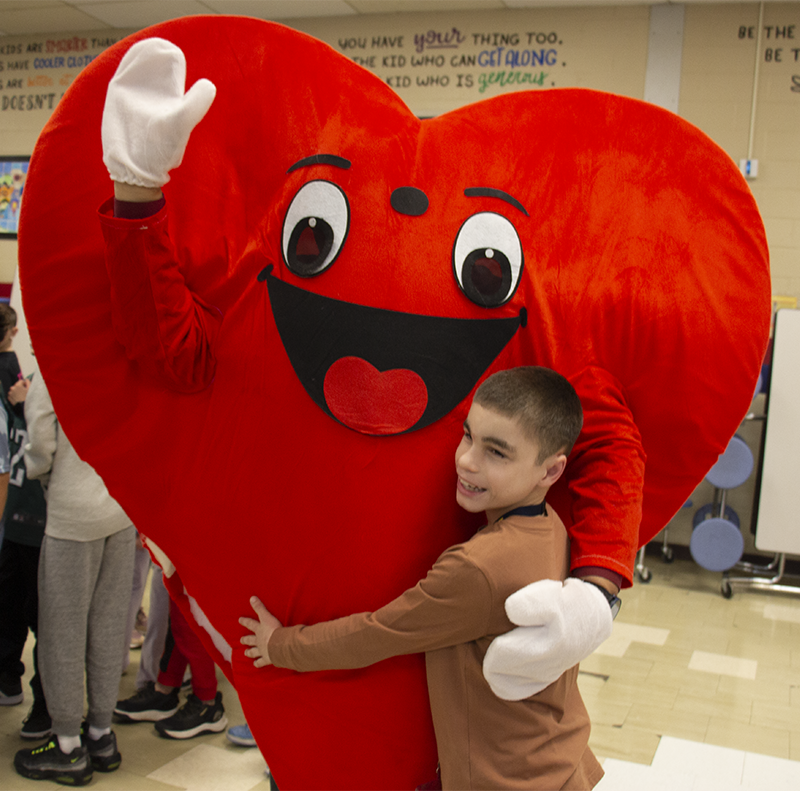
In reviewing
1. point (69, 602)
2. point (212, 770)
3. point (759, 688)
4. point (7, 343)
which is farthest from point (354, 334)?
point (759, 688)

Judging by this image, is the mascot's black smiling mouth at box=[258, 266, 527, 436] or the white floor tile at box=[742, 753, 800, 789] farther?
the white floor tile at box=[742, 753, 800, 789]

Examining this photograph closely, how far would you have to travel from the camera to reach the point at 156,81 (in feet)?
3.56

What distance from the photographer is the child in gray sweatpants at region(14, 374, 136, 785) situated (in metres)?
2.58

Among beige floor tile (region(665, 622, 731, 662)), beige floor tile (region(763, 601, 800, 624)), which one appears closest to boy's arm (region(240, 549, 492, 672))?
beige floor tile (region(665, 622, 731, 662))

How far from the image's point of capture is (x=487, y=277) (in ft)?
4.35

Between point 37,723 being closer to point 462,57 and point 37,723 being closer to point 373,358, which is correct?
point 373,358

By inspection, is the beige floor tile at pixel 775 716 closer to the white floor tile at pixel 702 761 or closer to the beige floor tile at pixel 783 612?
the white floor tile at pixel 702 761

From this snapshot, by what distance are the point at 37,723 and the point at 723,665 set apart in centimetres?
303

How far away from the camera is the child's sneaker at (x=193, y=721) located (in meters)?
2.91

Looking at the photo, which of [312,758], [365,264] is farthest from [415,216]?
A: [312,758]

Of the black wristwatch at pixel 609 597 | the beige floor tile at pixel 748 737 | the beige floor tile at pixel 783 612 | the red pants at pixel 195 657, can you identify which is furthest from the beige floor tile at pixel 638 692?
the black wristwatch at pixel 609 597

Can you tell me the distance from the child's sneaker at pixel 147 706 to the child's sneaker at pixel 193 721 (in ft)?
0.29

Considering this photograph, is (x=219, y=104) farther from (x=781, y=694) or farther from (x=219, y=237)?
(x=781, y=694)

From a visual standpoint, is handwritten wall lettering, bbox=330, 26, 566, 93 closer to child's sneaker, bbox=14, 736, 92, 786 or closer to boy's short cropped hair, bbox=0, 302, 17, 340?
boy's short cropped hair, bbox=0, 302, 17, 340
